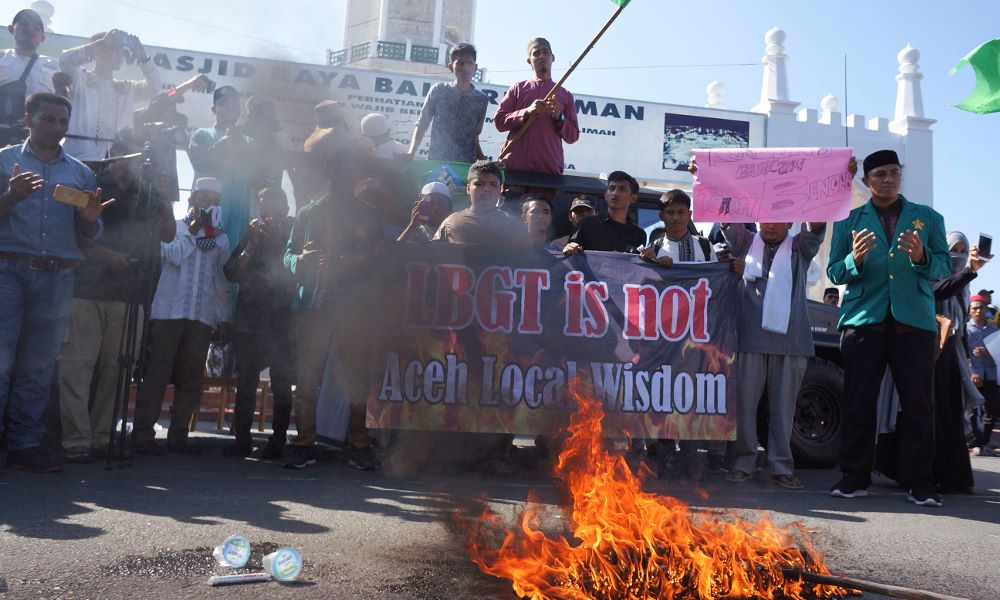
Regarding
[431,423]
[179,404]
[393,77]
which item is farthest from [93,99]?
[393,77]

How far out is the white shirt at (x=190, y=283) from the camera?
6.43 metres

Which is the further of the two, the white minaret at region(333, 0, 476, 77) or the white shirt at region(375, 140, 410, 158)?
the white minaret at region(333, 0, 476, 77)

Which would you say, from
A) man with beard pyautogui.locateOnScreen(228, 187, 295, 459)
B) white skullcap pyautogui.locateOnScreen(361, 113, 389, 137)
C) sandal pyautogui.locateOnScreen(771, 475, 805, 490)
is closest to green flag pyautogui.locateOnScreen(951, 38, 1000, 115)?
sandal pyautogui.locateOnScreen(771, 475, 805, 490)

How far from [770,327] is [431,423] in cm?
248

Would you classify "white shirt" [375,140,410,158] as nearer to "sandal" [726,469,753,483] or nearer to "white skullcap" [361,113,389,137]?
"white skullcap" [361,113,389,137]

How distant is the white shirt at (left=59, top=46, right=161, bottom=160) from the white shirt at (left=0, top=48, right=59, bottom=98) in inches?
7.9

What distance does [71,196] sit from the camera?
17.2ft

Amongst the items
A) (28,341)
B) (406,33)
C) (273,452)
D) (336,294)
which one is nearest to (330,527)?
(336,294)

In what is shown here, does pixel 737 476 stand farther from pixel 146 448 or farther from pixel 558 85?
pixel 146 448

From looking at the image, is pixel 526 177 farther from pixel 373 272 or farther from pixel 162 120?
pixel 162 120

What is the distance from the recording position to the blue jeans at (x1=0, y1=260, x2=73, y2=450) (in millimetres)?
5234

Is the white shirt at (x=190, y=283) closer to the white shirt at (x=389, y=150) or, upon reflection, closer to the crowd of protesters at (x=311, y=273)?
the crowd of protesters at (x=311, y=273)

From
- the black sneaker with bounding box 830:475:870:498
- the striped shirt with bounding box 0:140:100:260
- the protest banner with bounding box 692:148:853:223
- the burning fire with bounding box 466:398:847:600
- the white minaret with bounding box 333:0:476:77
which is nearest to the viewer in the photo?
the burning fire with bounding box 466:398:847:600

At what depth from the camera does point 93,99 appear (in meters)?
7.41
